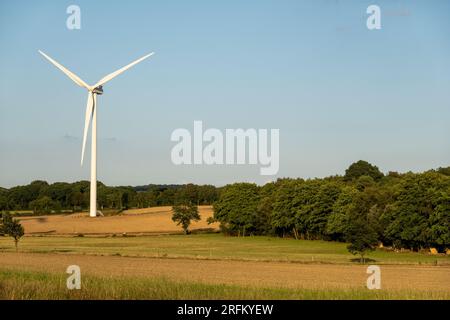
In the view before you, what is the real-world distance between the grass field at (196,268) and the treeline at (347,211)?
132 inches

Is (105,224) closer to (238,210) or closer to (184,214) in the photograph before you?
(184,214)

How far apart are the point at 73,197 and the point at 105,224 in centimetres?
4940

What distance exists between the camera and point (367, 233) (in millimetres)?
68375

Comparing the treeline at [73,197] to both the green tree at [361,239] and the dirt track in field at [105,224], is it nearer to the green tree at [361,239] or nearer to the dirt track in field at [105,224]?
the dirt track in field at [105,224]

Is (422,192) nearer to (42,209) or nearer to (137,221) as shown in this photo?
(137,221)

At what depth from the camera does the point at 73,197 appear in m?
178

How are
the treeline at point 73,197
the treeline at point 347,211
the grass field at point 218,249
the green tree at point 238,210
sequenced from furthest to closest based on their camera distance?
the treeline at point 73,197 → the green tree at point 238,210 → the treeline at point 347,211 → the grass field at point 218,249

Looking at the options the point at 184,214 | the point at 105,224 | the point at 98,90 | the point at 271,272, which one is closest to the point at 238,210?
the point at 184,214

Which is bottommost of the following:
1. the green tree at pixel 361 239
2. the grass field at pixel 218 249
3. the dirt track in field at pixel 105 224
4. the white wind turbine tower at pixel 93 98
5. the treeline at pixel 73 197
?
the grass field at pixel 218 249

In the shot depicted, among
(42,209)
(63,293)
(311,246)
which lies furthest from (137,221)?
(63,293)

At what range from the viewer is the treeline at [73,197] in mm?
170500

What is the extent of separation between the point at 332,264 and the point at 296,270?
31.5 ft

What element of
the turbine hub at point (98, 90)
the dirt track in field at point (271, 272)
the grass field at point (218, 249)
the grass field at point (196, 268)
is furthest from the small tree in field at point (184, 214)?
the dirt track in field at point (271, 272)

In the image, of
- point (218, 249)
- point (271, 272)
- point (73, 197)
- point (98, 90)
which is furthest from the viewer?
point (73, 197)
